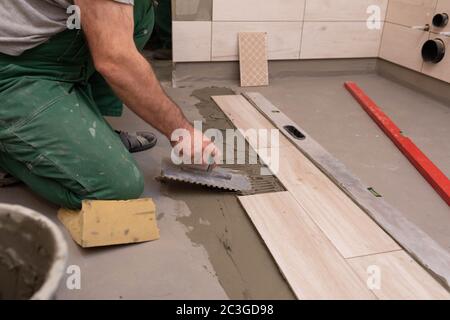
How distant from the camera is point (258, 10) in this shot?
8.70ft

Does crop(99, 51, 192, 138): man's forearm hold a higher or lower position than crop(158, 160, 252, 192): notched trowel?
higher

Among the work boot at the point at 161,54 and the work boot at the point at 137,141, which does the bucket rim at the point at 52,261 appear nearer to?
the work boot at the point at 137,141

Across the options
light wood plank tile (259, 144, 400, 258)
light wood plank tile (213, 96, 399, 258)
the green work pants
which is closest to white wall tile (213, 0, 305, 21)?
light wood plank tile (213, 96, 399, 258)

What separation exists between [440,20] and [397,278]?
182cm

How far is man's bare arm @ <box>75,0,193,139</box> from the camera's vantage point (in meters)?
1.14

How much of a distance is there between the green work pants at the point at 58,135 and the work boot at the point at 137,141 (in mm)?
356

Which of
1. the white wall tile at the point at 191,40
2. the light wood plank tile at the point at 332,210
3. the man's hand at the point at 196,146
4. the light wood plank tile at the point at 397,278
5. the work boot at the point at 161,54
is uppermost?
the white wall tile at the point at 191,40

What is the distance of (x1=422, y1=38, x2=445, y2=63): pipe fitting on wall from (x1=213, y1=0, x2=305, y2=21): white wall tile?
2.56 feet

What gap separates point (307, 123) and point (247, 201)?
2.73ft

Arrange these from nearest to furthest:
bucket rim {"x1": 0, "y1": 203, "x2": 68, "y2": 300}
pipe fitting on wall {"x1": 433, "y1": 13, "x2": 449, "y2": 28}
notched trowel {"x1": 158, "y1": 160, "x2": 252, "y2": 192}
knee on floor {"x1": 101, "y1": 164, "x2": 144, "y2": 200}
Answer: bucket rim {"x1": 0, "y1": 203, "x2": 68, "y2": 300} < knee on floor {"x1": 101, "y1": 164, "x2": 144, "y2": 200} < notched trowel {"x1": 158, "y1": 160, "x2": 252, "y2": 192} < pipe fitting on wall {"x1": 433, "y1": 13, "x2": 449, "y2": 28}

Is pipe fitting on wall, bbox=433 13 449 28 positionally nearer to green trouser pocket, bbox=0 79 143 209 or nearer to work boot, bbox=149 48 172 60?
work boot, bbox=149 48 172 60

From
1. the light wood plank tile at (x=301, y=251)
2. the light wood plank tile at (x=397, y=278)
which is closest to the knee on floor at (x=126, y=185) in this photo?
the light wood plank tile at (x=301, y=251)

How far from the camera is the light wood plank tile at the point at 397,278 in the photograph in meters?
1.08
